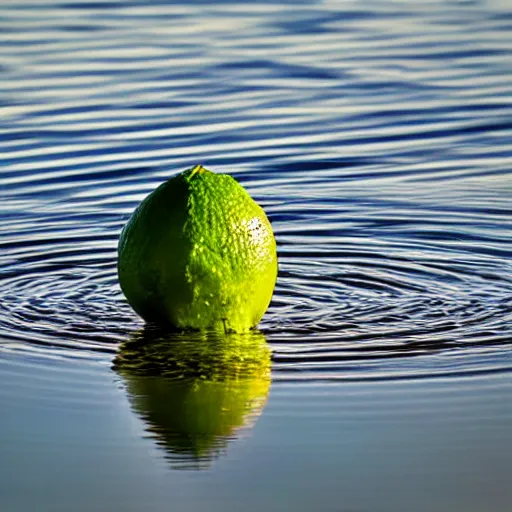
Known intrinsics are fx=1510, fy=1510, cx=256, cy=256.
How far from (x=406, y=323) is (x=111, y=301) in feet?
4.83

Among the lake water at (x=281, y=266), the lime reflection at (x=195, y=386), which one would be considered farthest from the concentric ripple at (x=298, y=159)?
the lime reflection at (x=195, y=386)

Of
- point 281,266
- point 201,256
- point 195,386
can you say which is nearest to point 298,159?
point 281,266

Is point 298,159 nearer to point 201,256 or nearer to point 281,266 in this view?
point 281,266

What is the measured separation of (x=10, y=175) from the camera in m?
10.5

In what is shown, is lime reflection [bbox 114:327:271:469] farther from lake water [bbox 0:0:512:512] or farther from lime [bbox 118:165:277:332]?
lime [bbox 118:165:277:332]

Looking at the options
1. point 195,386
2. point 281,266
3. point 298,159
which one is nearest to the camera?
point 195,386

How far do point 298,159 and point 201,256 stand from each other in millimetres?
4428

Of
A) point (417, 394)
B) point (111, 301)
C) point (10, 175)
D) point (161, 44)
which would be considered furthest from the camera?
point (161, 44)

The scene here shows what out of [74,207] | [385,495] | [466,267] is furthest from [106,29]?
[385,495]

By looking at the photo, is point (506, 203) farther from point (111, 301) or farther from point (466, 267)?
point (111, 301)

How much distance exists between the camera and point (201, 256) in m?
6.50

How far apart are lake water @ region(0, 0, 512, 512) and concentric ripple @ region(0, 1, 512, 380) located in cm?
3

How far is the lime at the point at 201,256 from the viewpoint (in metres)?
6.51

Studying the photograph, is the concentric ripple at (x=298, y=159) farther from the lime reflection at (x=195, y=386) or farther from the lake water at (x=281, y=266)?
the lime reflection at (x=195, y=386)
